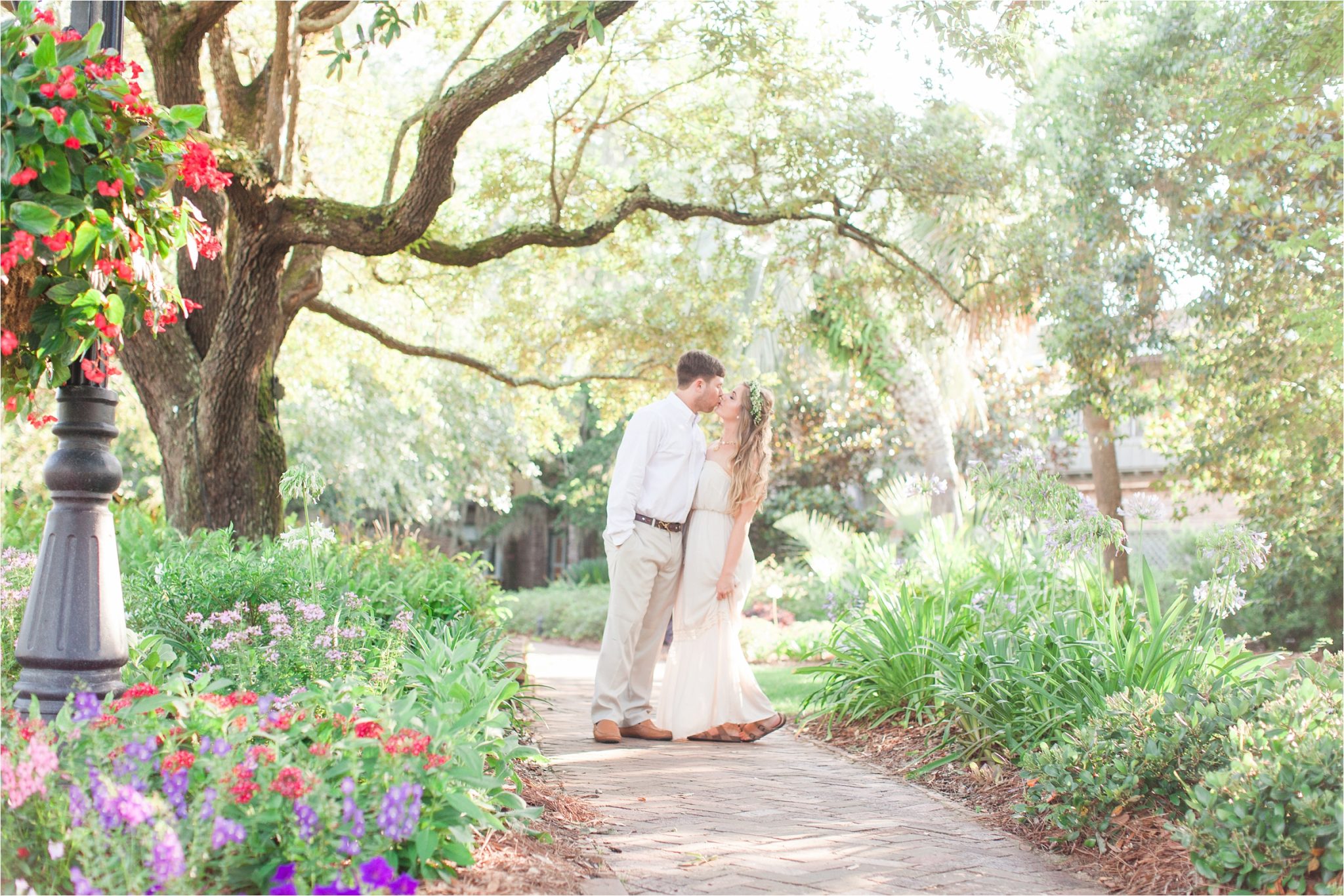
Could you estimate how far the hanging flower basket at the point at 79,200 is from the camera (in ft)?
9.74

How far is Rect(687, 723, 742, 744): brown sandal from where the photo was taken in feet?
21.1

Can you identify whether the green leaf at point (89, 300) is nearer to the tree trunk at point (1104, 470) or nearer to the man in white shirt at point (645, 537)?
the man in white shirt at point (645, 537)

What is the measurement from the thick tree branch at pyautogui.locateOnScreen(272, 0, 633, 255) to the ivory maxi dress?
270 cm

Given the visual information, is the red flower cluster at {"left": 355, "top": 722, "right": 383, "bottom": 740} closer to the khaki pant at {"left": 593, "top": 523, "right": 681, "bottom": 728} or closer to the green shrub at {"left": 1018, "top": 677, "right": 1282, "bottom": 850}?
the green shrub at {"left": 1018, "top": 677, "right": 1282, "bottom": 850}

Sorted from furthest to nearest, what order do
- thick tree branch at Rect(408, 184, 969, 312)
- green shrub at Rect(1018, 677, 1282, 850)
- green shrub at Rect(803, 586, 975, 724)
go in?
thick tree branch at Rect(408, 184, 969, 312)
green shrub at Rect(803, 586, 975, 724)
green shrub at Rect(1018, 677, 1282, 850)

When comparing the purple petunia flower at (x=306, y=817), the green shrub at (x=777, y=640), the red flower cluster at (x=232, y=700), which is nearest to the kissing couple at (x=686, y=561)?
the red flower cluster at (x=232, y=700)

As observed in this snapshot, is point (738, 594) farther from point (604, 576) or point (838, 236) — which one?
point (604, 576)

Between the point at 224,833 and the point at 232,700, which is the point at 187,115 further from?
the point at 224,833

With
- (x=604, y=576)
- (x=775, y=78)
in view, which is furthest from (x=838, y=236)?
(x=604, y=576)

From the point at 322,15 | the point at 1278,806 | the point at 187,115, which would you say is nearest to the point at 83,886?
the point at 187,115

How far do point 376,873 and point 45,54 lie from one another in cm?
235

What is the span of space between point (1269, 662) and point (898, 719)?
210 centimetres

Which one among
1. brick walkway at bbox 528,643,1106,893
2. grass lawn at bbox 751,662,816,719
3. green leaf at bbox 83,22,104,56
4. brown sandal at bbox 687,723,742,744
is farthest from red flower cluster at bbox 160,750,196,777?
grass lawn at bbox 751,662,816,719

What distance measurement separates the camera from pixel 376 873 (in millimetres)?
2635
